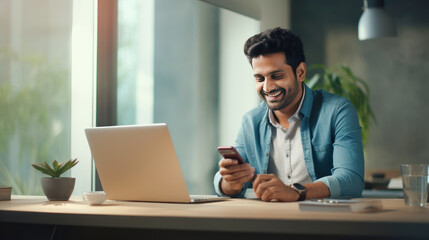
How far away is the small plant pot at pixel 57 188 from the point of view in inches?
75.0

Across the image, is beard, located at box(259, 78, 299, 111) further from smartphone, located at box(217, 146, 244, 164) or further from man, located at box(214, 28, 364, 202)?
smartphone, located at box(217, 146, 244, 164)

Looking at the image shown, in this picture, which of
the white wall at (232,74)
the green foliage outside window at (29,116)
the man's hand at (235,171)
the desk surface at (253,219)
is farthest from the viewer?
the white wall at (232,74)

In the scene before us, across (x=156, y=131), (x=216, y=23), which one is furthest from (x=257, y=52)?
(x=216, y=23)

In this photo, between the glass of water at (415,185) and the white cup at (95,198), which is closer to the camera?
the glass of water at (415,185)

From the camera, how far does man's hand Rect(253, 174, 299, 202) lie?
5.55ft

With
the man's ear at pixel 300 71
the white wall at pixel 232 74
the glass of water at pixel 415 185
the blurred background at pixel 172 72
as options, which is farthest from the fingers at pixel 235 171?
the white wall at pixel 232 74

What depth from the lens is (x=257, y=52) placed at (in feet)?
7.47

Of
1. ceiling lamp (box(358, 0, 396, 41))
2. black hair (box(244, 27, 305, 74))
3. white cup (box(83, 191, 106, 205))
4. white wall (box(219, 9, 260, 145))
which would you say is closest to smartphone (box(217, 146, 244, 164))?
white cup (box(83, 191, 106, 205))

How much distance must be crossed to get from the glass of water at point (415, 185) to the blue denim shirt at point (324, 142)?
0.36 metres

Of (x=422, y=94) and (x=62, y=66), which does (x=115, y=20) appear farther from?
(x=422, y=94)

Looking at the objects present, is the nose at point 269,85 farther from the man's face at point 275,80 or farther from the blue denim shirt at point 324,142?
the blue denim shirt at point 324,142

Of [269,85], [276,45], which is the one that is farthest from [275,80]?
[276,45]

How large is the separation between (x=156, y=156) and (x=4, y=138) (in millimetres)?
1199

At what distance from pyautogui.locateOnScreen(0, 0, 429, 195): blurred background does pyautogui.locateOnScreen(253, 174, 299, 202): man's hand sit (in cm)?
137
